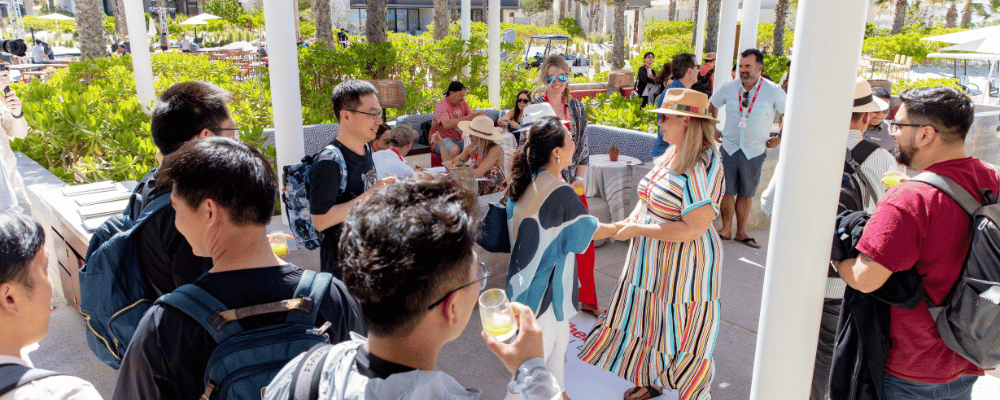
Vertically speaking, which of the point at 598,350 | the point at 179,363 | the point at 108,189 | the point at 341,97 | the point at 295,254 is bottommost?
the point at 598,350

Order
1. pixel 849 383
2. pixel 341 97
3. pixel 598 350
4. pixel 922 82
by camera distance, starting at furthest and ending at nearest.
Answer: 1. pixel 922 82
2. pixel 598 350
3. pixel 341 97
4. pixel 849 383

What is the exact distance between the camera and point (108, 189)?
166 inches

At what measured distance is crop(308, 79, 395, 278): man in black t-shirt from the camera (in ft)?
9.05

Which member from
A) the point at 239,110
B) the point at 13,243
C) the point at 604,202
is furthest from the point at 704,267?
the point at 239,110

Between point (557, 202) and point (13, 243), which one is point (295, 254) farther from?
point (13, 243)

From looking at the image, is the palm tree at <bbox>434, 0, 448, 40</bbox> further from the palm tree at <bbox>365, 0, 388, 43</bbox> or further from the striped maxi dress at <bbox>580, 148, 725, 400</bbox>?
the striped maxi dress at <bbox>580, 148, 725, 400</bbox>

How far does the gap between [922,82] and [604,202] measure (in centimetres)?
1137

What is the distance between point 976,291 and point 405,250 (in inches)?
71.8

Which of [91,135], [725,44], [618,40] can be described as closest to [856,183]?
[725,44]

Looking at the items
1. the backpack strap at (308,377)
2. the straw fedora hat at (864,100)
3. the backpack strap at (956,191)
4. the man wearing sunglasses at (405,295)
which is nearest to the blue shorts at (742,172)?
the straw fedora hat at (864,100)

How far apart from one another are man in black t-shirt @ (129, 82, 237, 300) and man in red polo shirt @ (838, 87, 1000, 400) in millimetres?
2098

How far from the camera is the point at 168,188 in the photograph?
2020mm

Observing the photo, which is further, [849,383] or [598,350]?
[598,350]

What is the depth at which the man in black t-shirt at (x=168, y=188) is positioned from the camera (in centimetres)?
194
